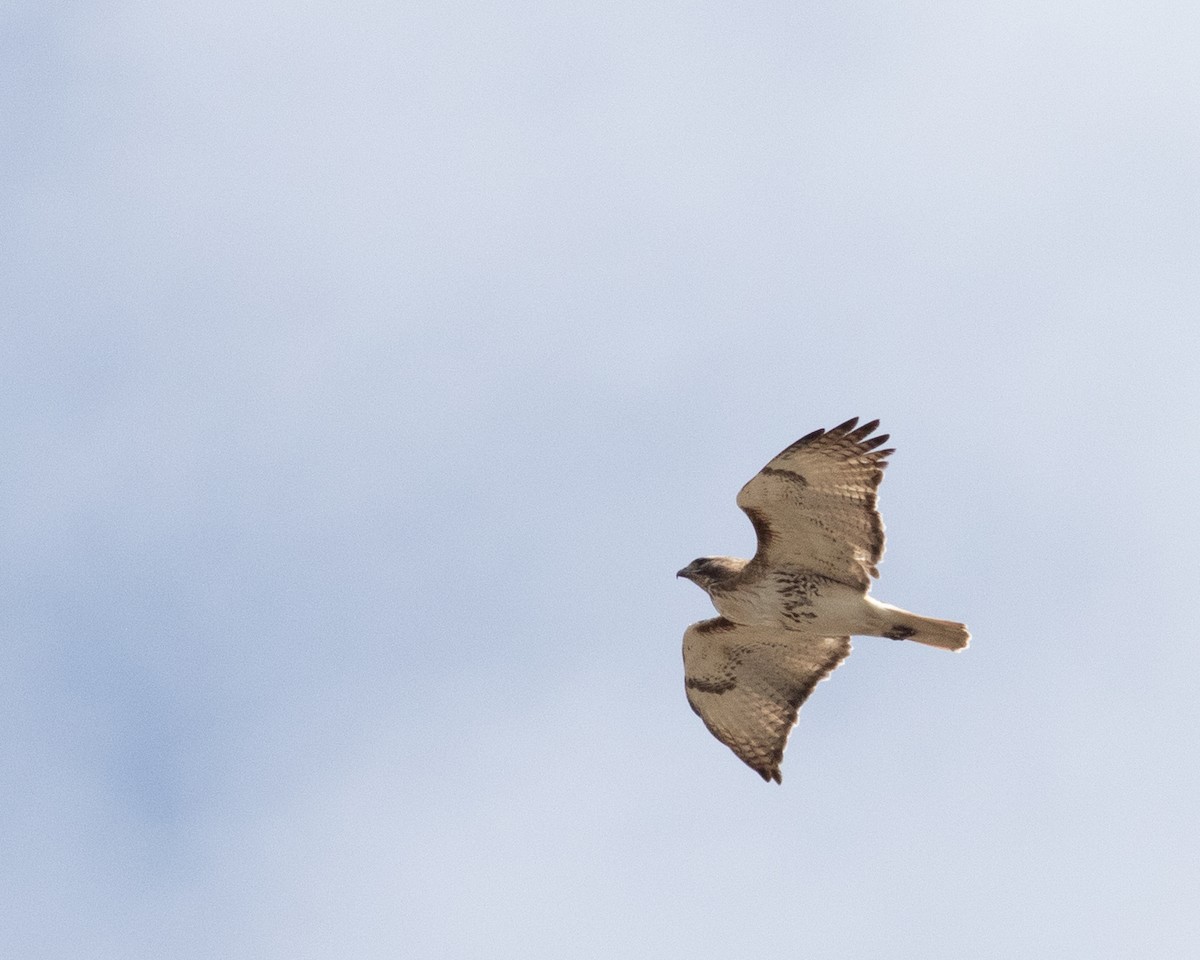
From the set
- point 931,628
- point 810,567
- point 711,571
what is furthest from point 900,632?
point 711,571

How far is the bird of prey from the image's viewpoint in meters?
14.1

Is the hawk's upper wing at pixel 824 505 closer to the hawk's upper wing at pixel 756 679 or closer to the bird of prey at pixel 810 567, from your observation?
the bird of prey at pixel 810 567

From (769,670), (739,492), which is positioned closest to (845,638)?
(769,670)

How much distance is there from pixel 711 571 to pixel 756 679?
1.53m

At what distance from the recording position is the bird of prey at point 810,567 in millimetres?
14133

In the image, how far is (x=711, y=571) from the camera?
14.9 meters

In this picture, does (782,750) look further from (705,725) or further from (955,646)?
(955,646)

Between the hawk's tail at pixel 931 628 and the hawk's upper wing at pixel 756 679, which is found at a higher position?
the hawk's upper wing at pixel 756 679

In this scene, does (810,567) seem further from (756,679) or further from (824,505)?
(756,679)

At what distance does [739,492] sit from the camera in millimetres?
14477

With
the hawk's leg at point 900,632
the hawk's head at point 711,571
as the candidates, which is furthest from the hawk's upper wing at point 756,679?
the hawk's leg at point 900,632

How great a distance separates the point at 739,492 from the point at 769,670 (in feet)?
7.15

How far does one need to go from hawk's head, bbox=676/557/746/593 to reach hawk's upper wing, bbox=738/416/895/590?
0.74ft

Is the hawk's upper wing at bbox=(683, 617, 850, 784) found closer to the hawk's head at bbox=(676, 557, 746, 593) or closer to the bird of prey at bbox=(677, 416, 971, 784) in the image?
the bird of prey at bbox=(677, 416, 971, 784)
